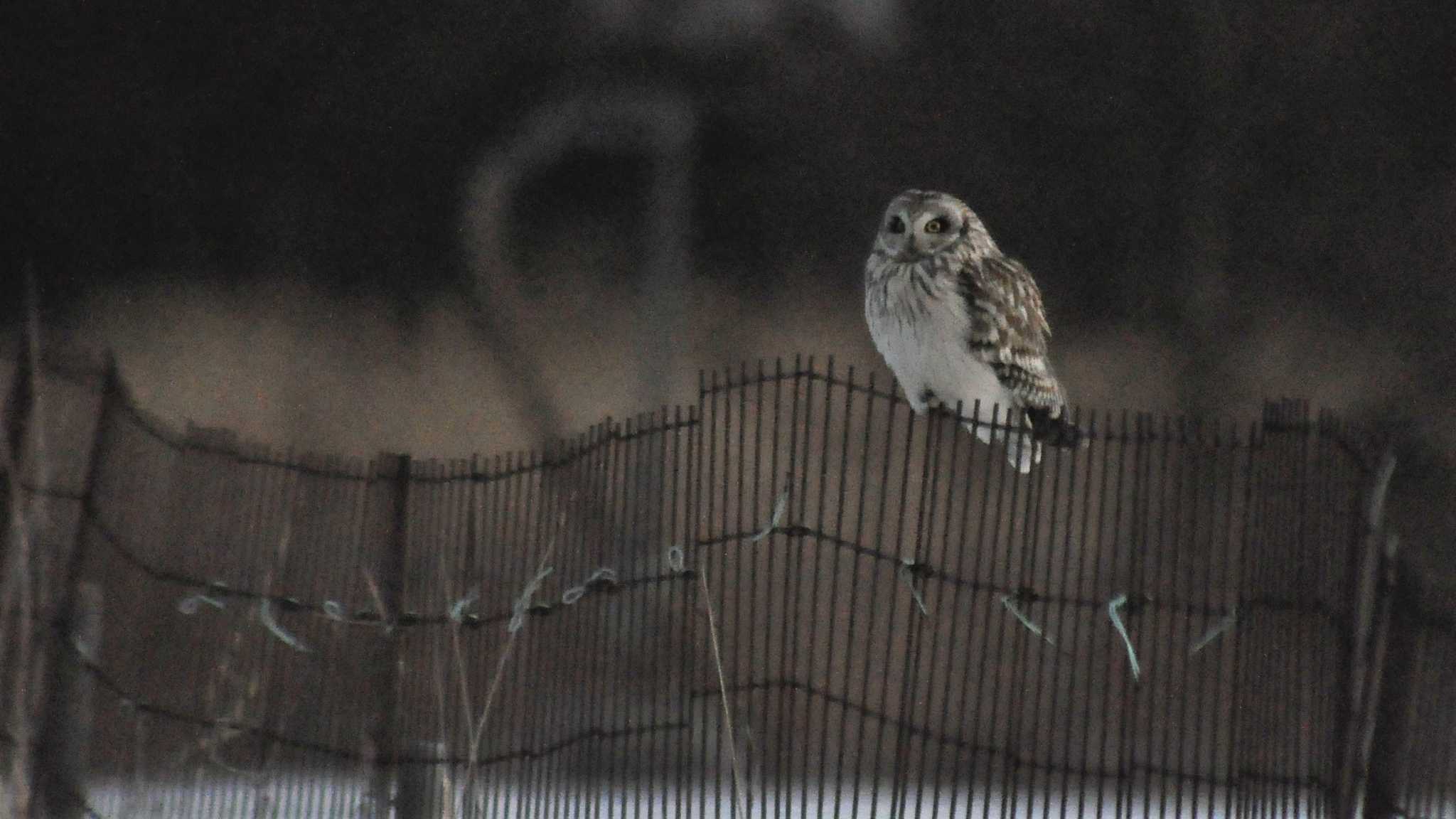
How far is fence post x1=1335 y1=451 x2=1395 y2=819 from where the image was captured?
11.5 ft

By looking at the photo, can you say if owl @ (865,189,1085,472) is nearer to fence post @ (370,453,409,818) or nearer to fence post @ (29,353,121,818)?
fence post @ (370,453,409,818)

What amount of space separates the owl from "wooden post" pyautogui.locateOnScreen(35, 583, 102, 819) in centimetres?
226

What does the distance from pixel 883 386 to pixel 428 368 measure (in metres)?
2.48

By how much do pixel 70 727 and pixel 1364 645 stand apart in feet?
9.76

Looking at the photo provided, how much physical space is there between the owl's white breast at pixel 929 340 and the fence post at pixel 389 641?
143 centimetres

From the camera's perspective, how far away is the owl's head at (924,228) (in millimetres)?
5230

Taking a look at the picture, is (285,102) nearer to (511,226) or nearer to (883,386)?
(511,226)

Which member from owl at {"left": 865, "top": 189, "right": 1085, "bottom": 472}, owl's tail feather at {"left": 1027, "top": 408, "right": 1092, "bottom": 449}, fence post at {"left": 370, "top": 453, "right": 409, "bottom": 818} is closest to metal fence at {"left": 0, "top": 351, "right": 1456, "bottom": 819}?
fence post at {"left": 370, "top": 453, "right": 409, "bottom": 818}

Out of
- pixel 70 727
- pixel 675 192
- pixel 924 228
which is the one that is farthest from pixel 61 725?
pixel 675 192

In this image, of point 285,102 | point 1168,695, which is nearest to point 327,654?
point 1168,695

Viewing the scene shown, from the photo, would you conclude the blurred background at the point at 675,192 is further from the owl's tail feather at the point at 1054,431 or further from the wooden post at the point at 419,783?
the wooden post at the point at 419,783

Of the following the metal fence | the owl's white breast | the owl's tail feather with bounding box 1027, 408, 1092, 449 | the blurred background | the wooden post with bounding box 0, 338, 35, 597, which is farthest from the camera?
the blurred background

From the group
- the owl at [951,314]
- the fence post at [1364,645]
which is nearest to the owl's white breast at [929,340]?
the owl at [951,314]

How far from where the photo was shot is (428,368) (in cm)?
1022
